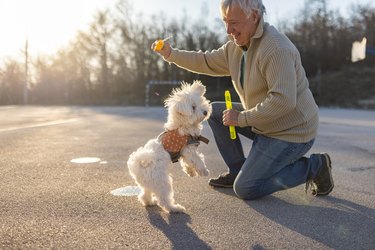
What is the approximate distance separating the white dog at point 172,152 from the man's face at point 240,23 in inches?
25.0

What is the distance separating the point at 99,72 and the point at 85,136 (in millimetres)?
31863

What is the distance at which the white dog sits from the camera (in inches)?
145

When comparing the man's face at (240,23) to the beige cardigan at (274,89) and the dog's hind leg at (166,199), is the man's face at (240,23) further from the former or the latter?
the dog's hind leg at (166,199)

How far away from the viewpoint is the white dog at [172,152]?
12.1 ft

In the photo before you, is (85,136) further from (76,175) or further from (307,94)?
(307,94)

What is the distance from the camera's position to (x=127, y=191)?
4.28m

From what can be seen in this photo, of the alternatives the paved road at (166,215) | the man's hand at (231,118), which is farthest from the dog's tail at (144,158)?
the man's hand at (231,118)

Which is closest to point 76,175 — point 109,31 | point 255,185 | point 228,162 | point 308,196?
point 228,162

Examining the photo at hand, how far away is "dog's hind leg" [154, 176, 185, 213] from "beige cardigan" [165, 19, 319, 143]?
0.87m

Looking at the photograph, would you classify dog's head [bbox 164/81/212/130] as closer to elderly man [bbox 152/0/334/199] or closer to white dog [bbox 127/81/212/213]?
white dog [bbox 127/81/212/213]

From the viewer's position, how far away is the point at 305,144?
163 inches

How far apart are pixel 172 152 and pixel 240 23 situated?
1267 millimetres

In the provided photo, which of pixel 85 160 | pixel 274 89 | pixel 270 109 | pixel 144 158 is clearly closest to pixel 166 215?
pixel 144 158

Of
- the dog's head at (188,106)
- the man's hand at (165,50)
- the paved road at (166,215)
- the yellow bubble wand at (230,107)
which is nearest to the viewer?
the paved road at (166,215)
